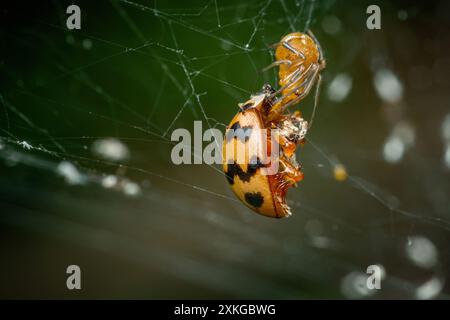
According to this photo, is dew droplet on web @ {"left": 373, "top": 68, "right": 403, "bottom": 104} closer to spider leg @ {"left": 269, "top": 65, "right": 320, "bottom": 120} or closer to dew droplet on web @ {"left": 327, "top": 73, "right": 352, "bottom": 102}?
dew droplet on web @ {"left": 327, "top": 73, "right": 352, "bottom": 102}

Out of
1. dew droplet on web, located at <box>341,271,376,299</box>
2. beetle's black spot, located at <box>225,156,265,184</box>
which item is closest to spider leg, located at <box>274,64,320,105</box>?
beetle's black spot, located at <box>225,156,265,184</box>

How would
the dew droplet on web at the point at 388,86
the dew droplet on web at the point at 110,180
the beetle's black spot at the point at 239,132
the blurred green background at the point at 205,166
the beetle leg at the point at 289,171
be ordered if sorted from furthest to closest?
the dew droplet on web at the point at 388,86 → the dew droplet on web at the point at 110,180 → the blurred green background at the point at 205,166 → the beetle leg at the point at 289,171 → the beetle's black spot at the point at 239,132

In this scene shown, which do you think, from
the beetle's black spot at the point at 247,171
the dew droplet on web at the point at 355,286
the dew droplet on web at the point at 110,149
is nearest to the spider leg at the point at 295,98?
the beetle's black spot at the point at 247,171

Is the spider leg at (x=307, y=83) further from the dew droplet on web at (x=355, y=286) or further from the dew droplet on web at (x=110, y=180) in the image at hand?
the dew droplet on web at (x=355, y=286)

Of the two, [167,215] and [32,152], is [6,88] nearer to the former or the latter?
[32,152]

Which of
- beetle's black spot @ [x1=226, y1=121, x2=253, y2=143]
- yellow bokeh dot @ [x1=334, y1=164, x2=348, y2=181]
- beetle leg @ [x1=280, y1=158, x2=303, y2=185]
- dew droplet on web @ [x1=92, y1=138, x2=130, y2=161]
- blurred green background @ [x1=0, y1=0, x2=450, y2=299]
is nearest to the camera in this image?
beetle's black spot @ [x1=226, y1=121, x2=253, y2=143]

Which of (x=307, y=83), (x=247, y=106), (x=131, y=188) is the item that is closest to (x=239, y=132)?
(x=247, y=106)

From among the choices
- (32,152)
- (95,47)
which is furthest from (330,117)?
(32,152)
